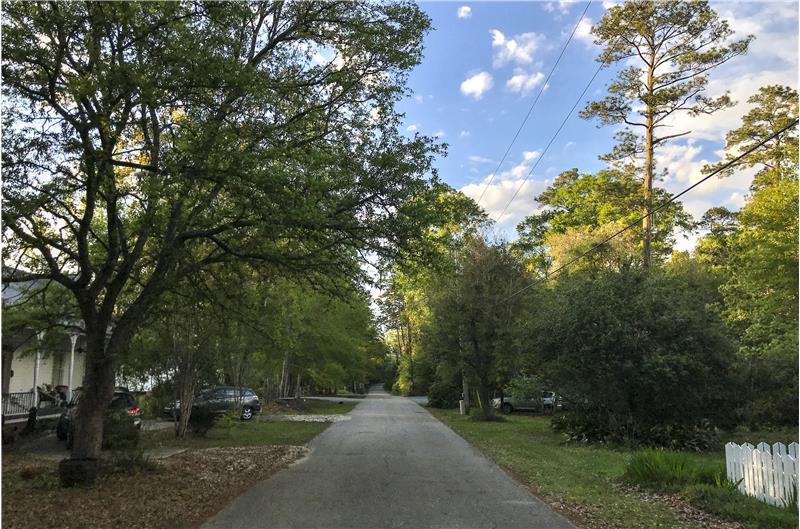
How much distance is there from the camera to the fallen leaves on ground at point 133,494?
25.1 feet

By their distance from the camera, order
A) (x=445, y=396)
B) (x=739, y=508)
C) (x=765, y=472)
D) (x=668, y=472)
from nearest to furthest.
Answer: (x=739, y=508) → (x=765, y=472) → (x=668, y=472) → (x=445, y=396)

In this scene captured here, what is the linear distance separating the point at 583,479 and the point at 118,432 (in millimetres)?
10343

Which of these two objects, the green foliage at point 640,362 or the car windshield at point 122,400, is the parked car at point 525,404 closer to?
the green foliage at point 640,362

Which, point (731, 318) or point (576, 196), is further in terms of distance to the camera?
point (576, 196)

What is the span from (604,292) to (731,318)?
9.45 metres

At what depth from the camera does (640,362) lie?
623 inches

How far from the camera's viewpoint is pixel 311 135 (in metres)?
12.3

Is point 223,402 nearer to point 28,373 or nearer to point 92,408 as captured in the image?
point 28,373

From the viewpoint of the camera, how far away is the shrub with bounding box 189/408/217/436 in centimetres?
1850

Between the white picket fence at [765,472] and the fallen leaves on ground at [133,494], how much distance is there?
7.78m

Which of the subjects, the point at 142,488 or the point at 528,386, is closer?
the point at 142,488

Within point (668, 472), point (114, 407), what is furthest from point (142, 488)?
point (668, 472)

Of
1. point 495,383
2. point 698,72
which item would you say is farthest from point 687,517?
point 698,72

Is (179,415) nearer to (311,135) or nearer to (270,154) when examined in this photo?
(311,135)
